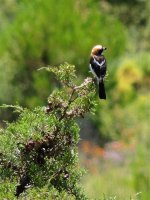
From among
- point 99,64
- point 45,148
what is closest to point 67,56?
point 99,64

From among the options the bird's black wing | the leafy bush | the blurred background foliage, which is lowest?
the leafy bush

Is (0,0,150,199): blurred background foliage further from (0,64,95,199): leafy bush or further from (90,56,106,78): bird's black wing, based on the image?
(0,64,95,199): leafy bush

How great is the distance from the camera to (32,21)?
2061cm

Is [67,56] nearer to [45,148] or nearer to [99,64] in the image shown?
[99,64]

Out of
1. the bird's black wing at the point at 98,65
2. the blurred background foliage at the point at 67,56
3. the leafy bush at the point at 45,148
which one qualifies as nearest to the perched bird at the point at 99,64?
the bird's black wing at the point at 98,65

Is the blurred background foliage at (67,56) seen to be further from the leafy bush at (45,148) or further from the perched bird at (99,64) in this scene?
the leafy bush at (45,148)

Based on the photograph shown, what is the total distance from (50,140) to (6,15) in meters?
27.6

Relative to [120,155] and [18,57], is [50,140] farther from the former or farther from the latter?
[18,57]

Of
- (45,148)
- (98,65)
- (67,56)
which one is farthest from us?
(67,56)

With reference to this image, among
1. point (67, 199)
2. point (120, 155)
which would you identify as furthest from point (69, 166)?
point (120, 155)

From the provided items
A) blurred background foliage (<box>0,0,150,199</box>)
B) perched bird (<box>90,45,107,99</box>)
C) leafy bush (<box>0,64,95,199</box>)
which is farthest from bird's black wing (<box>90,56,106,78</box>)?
blurred background foliage (<box>0,0,150,199</box>)

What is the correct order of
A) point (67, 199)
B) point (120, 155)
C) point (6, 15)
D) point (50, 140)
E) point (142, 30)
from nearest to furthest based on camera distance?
1. point (67, 199)
2. point (50, 140)
3. point (120, 155)
4. point (142, 30)
5. point (6, 15)

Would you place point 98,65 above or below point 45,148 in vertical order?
above

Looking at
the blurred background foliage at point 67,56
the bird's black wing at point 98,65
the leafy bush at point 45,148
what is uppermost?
the blurred background foliage at point 67,56
